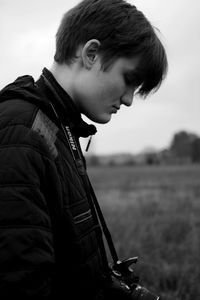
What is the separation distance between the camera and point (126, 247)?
558 cm

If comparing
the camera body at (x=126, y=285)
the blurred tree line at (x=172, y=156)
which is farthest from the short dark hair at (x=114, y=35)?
the blurred tree line at (x=172, y=156)

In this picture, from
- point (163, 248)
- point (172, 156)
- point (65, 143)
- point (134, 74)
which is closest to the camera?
point (65, 143)

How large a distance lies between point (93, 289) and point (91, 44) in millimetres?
832

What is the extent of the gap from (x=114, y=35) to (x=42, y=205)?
26.7 inches

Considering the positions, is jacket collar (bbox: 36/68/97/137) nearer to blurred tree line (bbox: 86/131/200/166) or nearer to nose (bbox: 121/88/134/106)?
nose (bbox: 121/88/134/106)

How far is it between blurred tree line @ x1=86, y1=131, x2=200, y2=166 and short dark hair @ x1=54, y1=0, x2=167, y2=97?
65.3 metres

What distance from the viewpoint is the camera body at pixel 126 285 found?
5.24 feet

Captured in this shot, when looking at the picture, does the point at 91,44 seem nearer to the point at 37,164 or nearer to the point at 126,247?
the point at 37,164

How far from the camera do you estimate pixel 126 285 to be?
1654 millimetres

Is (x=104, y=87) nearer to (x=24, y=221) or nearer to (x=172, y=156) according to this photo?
(x=24, y=221)

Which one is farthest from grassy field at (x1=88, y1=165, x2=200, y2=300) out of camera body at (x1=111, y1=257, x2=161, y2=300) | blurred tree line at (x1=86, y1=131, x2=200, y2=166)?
blurred tree line at (x1=86, y1=131, x2=200, y2=166)

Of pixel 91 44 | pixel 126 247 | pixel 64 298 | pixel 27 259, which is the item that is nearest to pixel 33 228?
pixel 27 259

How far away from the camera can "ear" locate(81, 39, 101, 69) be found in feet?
4.93

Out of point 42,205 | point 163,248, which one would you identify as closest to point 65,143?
point 42,205
